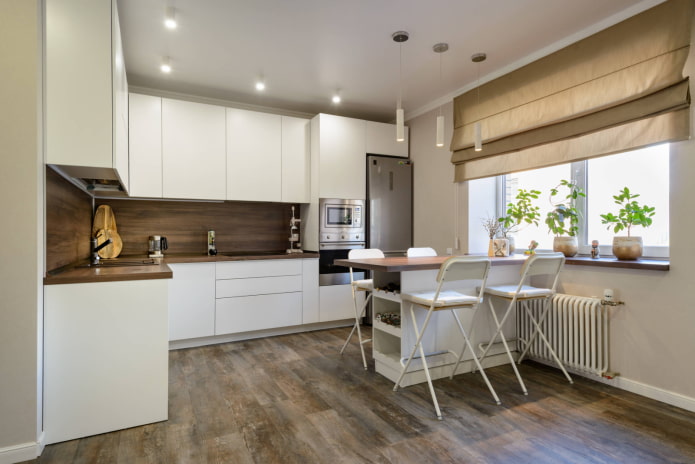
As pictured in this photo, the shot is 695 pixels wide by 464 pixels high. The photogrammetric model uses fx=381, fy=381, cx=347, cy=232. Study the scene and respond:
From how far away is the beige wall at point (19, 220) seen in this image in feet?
5.80

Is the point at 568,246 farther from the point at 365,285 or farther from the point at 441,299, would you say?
the point at 365,285

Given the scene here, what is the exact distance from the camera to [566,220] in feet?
10.7

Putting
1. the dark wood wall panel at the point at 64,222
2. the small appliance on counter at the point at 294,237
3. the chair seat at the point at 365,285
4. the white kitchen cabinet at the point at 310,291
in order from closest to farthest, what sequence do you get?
the dark wood wall panel at the point at 64,222
the chair seat at the point at 365,285
the white kitchen cabinet at the point at 310,291
the small appliance on counter at the point at 294,237

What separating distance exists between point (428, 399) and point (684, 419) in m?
1.44

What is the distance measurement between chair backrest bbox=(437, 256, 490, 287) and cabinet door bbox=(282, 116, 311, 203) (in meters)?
2.41

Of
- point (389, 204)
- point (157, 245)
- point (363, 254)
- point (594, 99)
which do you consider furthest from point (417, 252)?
point (157, 245)

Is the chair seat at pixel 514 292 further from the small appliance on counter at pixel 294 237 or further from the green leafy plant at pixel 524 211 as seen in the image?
the small appliance on counter at pixel 294 237

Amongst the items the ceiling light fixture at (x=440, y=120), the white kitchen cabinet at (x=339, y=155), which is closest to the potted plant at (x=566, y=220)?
the ceiling light fixture at (x=440, y=120)

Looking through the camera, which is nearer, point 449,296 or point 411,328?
point 449,296

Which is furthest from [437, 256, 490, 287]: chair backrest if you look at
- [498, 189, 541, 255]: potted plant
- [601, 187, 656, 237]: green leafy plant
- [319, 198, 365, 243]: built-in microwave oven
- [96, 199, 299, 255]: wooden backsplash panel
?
[96, 199, 299, 255]: wooden backsplash panel

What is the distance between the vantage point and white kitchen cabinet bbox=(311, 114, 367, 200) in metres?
4.26

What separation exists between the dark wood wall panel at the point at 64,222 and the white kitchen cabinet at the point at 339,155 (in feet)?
7.24

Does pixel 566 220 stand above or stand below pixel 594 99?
below

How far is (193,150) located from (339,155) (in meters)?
1.55
